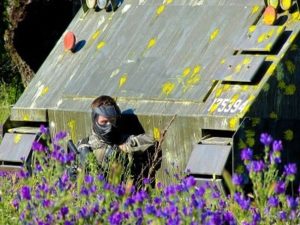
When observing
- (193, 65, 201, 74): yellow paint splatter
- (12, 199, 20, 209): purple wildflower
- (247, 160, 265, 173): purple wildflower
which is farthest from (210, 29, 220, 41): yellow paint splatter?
(247, 160, 265, 173): purple wildflower

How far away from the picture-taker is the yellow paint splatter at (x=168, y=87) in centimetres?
971

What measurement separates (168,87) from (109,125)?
1.93ft

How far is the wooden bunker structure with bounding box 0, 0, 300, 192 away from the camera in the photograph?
29.9 ft

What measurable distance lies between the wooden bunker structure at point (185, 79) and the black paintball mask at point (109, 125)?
211 millimetres

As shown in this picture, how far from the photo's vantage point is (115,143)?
9.72 meters

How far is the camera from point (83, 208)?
6336mm

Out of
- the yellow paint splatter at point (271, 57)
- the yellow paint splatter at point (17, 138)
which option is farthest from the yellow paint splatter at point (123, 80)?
the yellow paint splatter at point (271, 57)

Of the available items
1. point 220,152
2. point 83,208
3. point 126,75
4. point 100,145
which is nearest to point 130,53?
point 126,75

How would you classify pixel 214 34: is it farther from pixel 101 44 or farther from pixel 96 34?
pixel 96 34

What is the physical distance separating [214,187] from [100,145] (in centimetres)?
195

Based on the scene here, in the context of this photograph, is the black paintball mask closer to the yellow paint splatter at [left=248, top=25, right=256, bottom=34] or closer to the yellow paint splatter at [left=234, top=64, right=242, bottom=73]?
the yellow paint splatter at [left=234, top=64, right=242, bottom=73]

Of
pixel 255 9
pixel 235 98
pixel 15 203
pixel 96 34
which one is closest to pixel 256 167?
pixel 15 203

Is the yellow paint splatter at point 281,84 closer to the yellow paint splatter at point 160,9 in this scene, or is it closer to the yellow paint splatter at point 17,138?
the yellow paint splatter at point 160,9

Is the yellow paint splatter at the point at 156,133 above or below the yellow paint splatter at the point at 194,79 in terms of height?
below
